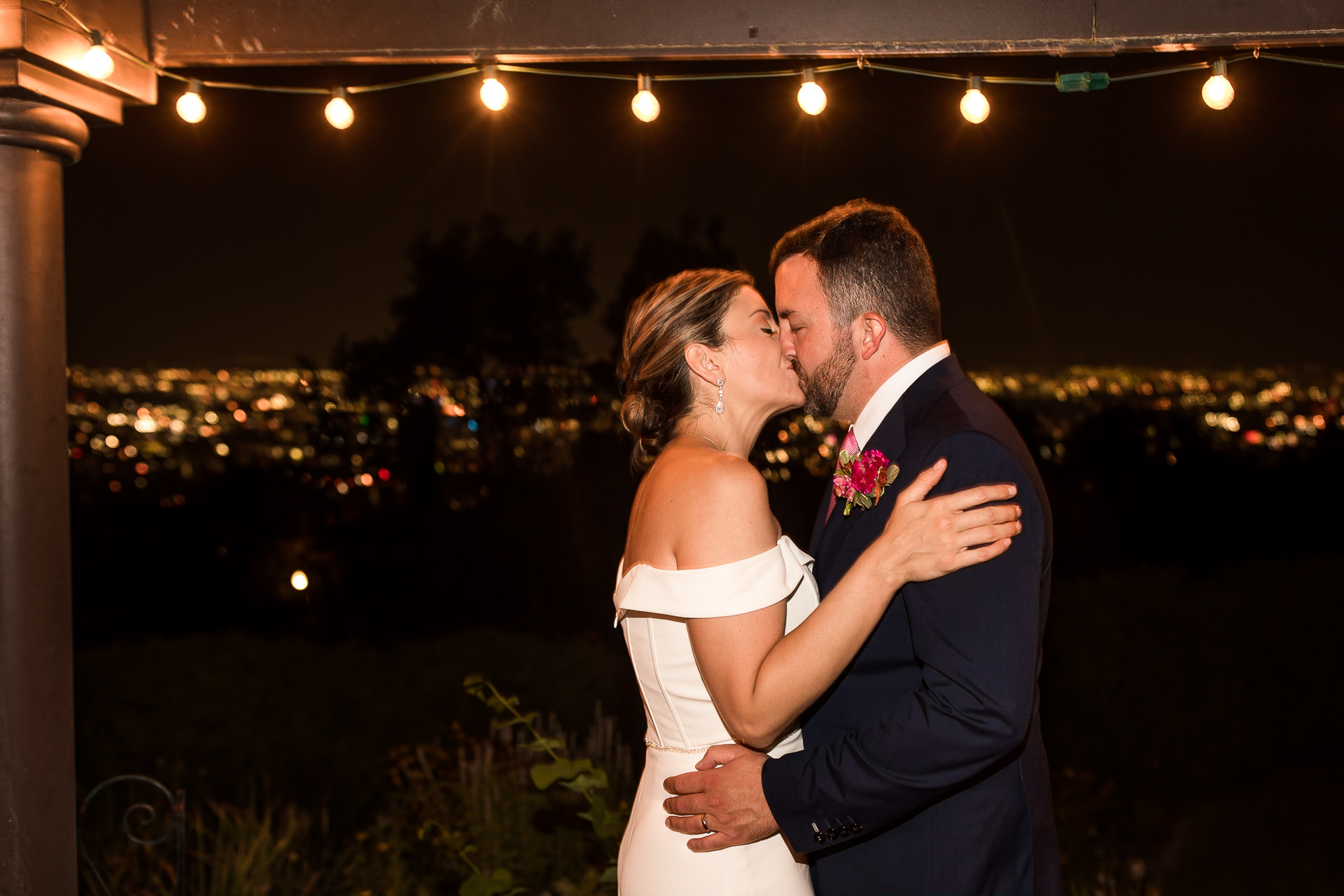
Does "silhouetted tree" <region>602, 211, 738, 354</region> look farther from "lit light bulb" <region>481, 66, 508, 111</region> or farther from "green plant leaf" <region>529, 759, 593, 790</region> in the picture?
"green plant leaf" <region>529, 759, 593, 790</region>

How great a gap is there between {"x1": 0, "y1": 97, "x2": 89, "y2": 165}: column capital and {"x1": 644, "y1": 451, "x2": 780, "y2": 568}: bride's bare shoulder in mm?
1857

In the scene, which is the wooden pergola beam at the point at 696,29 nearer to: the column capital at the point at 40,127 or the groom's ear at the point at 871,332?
the column capital at the point at 40,127

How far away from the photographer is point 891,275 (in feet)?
6.01

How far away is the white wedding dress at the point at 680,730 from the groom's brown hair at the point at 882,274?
0.50 m

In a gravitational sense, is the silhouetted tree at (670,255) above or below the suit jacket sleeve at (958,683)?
above

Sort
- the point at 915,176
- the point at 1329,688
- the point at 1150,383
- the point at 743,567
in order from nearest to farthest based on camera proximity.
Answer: the point at 743,567 → the point at 915,176 → the point at 1329,688 → the point at 1150,383

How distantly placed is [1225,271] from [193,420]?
1235 centimetres

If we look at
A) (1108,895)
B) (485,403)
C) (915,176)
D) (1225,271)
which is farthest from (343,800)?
(1225,271)

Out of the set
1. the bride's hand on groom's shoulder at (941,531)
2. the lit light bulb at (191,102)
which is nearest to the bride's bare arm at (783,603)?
the bride's hand on groom's shoulder at (941,531)

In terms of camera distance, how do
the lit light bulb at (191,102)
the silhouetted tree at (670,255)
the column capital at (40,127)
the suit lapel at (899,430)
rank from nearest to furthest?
1. the suit lapel at (899,430)
2. the column capital at (40,127)
3. the lit light bulb at (191,102)
4. the silhouetted tree at (670,255)

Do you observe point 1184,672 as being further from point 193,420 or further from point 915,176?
point 193,420

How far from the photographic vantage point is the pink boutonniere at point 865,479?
1734mm

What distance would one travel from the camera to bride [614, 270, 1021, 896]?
157 cm

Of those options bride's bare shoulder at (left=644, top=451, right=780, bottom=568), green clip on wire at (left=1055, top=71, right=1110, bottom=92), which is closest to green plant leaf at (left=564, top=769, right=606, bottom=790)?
bride's bare shoulder at (left=644, top=451, right=780, bottom=568)
